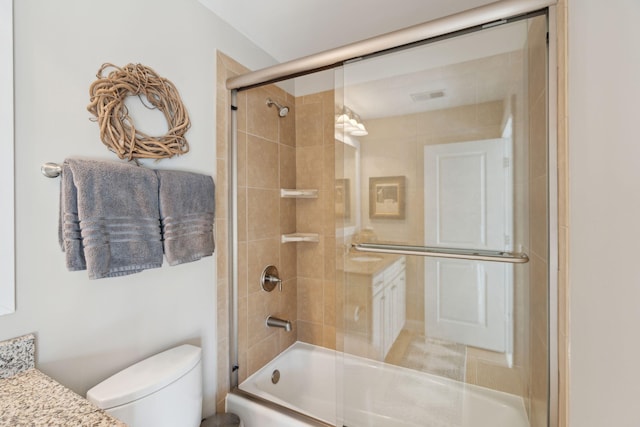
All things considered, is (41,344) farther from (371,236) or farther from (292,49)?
(292,49)

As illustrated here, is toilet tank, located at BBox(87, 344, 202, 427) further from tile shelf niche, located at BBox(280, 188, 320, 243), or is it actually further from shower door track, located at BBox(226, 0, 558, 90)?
shower door track, located at BBox(226, 0, 558, 90)

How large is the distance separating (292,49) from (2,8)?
51.2 inches

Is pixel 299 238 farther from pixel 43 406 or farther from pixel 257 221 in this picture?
pixel 43 406

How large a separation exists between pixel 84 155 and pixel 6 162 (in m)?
0.19

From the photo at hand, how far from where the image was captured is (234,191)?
1.56 m

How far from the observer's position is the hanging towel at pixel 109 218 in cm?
84

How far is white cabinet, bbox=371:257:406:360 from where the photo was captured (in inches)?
57.2

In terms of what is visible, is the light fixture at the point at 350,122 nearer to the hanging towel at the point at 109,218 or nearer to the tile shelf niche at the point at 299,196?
the tile shelf niche at the point at 299,196

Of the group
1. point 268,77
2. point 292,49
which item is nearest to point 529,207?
point 268,77

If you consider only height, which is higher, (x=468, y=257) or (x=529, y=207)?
(x=529, y=207)

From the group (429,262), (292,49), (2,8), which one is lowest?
(429,262)

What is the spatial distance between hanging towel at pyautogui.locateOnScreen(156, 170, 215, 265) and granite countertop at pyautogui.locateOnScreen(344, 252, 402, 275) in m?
0.74
